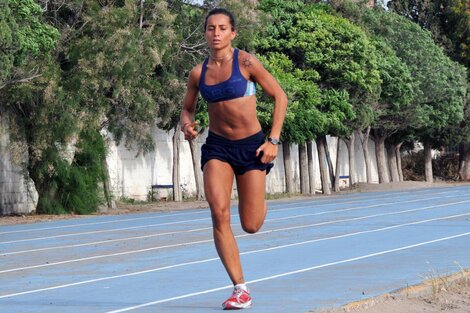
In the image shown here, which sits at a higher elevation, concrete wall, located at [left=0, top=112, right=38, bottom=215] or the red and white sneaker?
concrete wall, located at [left=0, top=112, right=38, bottom=215]

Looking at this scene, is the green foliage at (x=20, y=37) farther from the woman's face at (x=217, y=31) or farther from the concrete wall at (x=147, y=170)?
the woman's face at (x=217, y=31)

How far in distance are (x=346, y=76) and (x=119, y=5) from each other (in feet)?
49.0

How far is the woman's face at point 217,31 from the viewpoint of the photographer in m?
8.80

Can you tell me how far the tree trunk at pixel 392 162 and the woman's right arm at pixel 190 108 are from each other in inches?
2089

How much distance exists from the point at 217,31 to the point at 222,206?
1365mm

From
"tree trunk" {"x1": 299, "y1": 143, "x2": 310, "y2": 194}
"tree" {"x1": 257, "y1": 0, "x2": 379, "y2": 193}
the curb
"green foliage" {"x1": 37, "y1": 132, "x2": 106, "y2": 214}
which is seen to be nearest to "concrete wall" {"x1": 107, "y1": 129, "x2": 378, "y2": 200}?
"tree trunk" {"x1": 299, "y1": 143, "x2": 310, "y2": 194}

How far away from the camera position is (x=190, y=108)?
9.16 metres

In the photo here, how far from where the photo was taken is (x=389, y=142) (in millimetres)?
61438

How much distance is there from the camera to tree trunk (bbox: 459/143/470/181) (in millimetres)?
68188

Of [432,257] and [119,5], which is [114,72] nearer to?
[119,5]

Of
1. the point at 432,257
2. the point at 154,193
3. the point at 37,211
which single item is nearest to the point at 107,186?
the point at 37,211

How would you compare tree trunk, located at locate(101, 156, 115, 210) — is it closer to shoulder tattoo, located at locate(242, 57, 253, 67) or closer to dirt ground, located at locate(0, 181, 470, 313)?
dirt ground, located at locate(0, 181, 470, 313)

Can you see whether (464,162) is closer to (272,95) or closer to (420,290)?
(420,290)

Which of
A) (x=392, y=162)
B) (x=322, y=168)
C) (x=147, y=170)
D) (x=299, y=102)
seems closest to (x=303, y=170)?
(x=322, y=168)
